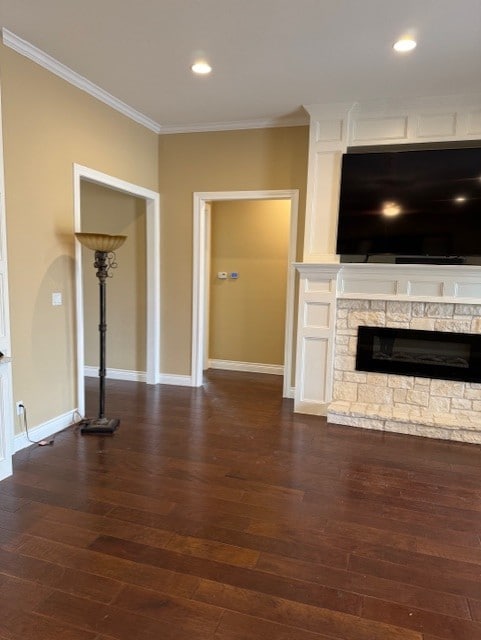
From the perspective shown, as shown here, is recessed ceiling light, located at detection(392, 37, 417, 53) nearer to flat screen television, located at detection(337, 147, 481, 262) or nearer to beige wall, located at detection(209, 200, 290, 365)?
flat screen television, located at detection(337, 147, 481, 262)

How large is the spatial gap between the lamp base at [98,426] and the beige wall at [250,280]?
2.49 m

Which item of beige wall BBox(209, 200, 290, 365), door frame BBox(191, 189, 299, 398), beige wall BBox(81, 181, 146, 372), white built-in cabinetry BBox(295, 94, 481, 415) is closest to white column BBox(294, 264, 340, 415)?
white built-in cabinetry BBox(295, 94, 481, 415)

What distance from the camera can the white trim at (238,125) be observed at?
14.3 ft

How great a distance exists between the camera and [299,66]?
128 inches

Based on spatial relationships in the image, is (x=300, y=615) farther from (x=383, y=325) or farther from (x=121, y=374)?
(x=121, y=374)

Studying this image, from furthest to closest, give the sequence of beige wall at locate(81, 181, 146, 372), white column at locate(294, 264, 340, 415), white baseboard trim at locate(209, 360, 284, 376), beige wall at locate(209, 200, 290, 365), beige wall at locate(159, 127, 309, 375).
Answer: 1. white baseboard trim at locate(209, 360, 284, 376)
2. beige wall at locate(209, 200, 290, 365)
3. beige wall at locate(81, 181, 146, 372)
4. beige wall at locate(159, 127, 309, 375)
5. white column at locate(294, 264, 340, 415)

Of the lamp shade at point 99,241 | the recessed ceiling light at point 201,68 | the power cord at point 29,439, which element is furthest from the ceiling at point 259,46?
the power cord at point 29,439

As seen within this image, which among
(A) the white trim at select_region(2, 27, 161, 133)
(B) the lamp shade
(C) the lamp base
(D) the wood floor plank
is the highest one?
(A) the white trim at select_region(2, 27, 161, 133)

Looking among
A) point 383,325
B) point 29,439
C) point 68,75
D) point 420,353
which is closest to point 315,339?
point 383,325

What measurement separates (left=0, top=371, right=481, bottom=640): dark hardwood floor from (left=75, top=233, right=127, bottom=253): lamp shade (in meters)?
1.59

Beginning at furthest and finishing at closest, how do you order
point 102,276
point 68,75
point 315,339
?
point 315,339
point 102,276
point 68,75

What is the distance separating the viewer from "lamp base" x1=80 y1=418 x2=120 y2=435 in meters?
3.59

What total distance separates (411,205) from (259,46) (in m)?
1.89

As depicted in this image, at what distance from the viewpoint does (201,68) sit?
10.8ft
